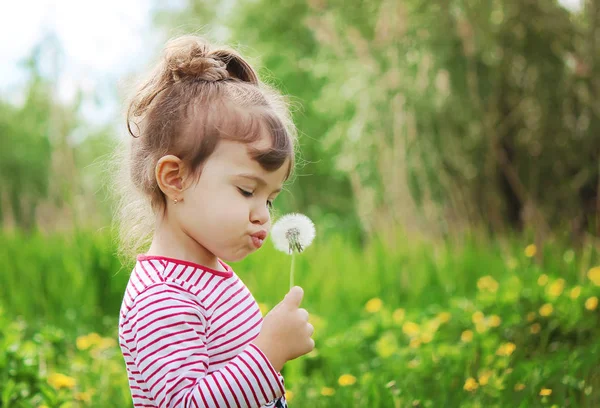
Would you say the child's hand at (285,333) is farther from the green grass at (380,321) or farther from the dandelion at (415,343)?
the dandelion at (415,343)

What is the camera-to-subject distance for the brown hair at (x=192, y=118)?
4.67 ft

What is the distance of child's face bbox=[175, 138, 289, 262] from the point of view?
1.39 meters

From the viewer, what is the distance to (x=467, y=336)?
10.1 ft

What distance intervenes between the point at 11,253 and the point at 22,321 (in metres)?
1.08

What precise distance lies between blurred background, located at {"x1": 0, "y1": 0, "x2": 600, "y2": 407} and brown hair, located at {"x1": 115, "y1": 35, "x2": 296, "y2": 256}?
172mm

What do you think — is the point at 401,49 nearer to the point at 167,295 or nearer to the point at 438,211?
Result: the point at 438,211

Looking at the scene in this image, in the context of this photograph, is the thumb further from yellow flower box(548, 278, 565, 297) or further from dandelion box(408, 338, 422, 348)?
yellow flower box(548, 278, 565, 297)

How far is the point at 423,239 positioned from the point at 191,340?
13.0 ft

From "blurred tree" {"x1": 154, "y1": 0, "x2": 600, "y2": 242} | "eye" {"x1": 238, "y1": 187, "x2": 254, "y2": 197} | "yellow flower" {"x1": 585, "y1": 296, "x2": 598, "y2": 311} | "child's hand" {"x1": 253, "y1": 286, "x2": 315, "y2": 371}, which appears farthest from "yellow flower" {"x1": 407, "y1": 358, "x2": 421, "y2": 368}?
"blurred tree" {"x1": 154, "y1": 0, "x2": 600, "y2": 242}

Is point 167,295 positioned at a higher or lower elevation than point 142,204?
lower

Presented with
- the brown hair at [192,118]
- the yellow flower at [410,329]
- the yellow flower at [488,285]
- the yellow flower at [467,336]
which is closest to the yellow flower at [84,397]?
the brown hair at [192,118]

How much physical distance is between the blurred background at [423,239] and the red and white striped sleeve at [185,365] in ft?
1.85

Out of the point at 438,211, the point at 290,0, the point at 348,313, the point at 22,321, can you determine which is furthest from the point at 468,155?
the point at 290,0

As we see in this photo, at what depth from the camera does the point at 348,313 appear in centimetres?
398
